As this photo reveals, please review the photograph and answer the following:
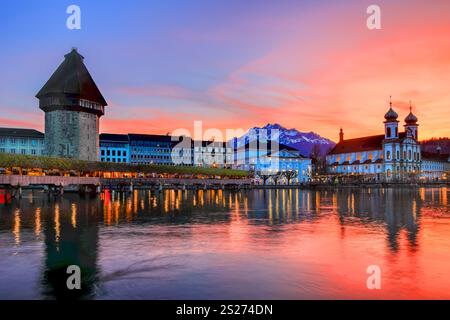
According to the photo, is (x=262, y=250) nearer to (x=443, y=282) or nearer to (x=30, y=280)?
(x=443, y=282)

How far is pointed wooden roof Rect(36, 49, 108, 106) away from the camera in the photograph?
84312mm

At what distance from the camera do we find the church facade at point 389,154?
529 ft

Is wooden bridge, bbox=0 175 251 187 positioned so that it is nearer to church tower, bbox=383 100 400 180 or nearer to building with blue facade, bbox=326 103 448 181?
church tower, bbox=383 100 400 180

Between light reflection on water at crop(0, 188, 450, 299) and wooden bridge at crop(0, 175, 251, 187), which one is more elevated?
wooden bridge at crop(0, 175, 251, 187)

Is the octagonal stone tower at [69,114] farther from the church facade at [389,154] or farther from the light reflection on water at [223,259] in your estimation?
the church facade at [389,154]

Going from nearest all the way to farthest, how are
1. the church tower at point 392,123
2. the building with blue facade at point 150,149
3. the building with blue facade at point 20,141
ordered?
the building with blue facade at point 20,141
the building with blue facade at point 150,149
the church tower at point 392,123

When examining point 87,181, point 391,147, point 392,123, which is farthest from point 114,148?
point 392,123

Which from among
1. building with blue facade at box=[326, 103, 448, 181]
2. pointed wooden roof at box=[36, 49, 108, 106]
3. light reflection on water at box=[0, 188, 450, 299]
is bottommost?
light reflection on water at box=[0, 188, 450, 299]

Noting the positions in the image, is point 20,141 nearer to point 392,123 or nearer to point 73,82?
point 73,82

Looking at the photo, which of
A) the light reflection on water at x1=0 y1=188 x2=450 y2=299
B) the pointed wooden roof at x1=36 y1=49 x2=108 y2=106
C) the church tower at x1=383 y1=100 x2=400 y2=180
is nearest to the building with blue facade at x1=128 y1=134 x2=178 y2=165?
the pointed wooden roof at x1=36 y1=49 x2=108 y2=106

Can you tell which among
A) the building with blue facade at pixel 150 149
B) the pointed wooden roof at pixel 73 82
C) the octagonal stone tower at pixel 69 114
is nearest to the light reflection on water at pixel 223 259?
the octagonal stone tower at pixel 69 114

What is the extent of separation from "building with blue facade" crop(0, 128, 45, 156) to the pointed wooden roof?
45.7 metres

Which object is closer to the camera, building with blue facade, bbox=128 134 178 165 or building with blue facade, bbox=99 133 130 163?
building with blue facade, bbox=99 133 130 163
